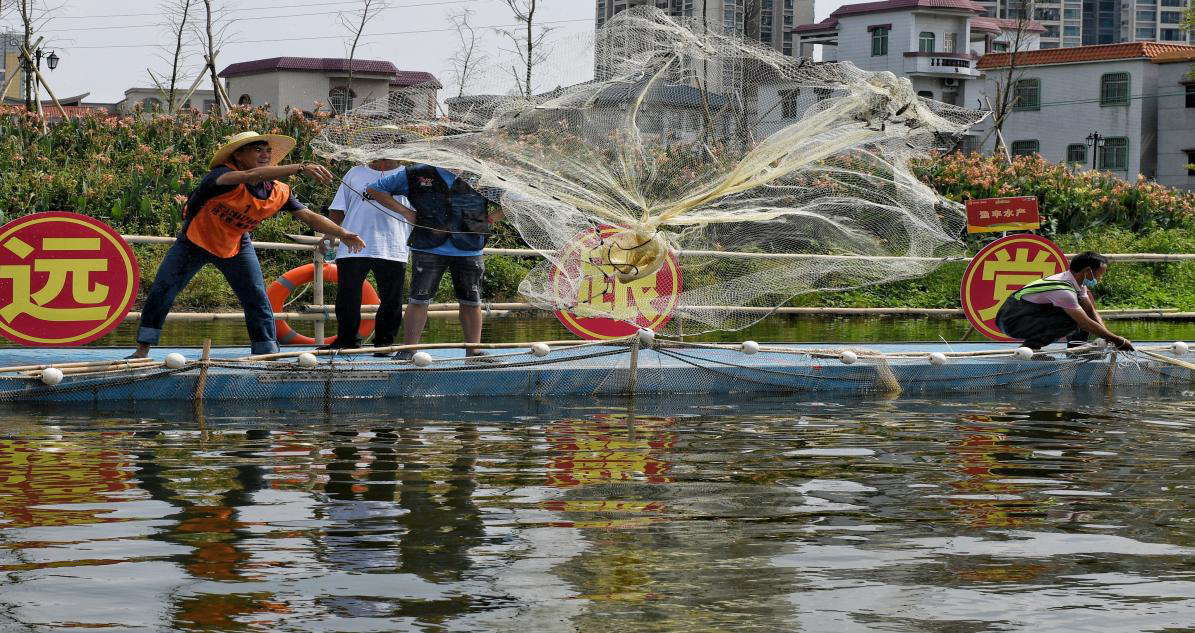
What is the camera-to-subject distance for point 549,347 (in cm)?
1053

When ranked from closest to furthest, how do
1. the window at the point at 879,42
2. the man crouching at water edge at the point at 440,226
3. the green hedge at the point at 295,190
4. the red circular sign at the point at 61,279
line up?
1. the red circular sign at the point at 61,279
2. the man crouching at water edge at the point at 440,226
3. the green hedge at the point at 295,190
4. the window at the point at 879,42

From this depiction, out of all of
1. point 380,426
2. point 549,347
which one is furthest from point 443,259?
point 380,426

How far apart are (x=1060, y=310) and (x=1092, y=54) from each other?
4741 centimetres

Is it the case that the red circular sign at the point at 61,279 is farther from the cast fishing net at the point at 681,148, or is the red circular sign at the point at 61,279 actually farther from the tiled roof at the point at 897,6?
the tiled roof at the point at 897,6

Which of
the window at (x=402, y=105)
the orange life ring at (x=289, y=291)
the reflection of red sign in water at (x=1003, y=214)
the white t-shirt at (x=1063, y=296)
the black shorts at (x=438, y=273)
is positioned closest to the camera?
the window at (x=402, y=105)

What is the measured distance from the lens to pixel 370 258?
10148 mm

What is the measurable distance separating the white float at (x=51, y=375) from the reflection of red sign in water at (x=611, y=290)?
9.96 feet

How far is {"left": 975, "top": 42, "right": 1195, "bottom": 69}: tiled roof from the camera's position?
54.4 metres

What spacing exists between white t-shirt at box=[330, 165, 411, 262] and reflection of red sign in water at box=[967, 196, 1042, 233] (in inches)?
209

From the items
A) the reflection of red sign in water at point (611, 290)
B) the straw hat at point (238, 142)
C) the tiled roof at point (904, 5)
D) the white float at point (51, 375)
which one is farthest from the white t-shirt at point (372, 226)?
the tiled roof at point (904, 5)

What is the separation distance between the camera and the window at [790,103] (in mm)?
8844

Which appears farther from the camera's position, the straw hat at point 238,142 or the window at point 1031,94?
the window at point 1031,94

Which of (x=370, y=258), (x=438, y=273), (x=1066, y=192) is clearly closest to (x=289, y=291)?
(x=370, y=258)

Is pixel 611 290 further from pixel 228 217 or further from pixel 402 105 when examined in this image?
pixel 228 217
